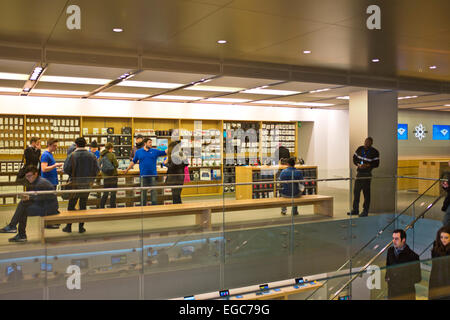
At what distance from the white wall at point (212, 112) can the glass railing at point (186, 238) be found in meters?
2.00

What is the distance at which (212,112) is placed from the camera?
43.2 feet

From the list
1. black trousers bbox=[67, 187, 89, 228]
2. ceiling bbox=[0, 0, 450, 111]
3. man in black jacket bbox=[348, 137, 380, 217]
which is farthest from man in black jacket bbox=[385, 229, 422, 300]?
man in black jacket bbox=[348, 137, 380, 217]

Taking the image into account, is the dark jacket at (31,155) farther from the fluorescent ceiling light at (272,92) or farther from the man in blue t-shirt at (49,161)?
the fluorescent ceiling light at (272,92)

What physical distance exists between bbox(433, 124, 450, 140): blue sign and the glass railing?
11144 mm

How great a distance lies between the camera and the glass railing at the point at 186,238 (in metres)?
5.53

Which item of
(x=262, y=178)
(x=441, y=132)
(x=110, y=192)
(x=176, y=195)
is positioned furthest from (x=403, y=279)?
(x=441, y=132)

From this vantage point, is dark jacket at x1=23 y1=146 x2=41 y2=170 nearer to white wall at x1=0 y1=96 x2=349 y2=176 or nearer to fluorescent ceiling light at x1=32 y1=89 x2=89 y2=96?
fluorescent ceiling light at x1=32 y1=89 x2=89 y2=96

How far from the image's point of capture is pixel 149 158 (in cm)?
856

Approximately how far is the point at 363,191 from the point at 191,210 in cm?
377

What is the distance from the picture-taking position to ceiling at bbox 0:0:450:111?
493cm

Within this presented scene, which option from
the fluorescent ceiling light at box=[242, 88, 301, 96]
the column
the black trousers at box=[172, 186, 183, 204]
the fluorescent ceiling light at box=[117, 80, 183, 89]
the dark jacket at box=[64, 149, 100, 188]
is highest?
the fluorescent ceiling light at box=[242, 88, 301, 96]

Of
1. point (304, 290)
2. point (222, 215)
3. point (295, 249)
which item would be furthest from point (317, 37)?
point (304, 290)

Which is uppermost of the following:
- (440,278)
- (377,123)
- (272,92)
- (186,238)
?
(272,92)

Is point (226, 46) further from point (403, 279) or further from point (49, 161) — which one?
point (403, 279)
